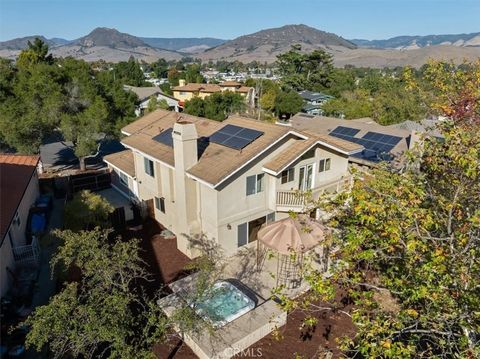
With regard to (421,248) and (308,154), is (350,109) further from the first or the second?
(421,248)

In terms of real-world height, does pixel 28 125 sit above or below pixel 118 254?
above

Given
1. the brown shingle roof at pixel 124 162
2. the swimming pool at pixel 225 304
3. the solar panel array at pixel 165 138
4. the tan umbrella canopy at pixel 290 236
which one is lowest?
the swimming pool at pixel 225 304

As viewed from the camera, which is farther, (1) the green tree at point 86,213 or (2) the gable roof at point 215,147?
(1) the green tree at point 86,213

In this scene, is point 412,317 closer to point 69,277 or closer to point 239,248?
point 239,248

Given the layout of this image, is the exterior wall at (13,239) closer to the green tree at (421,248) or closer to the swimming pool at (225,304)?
the swimming pool at (225,304)

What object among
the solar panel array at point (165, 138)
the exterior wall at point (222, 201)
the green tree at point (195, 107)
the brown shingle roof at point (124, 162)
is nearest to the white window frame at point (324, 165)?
the exterior wall at point (222, 201)

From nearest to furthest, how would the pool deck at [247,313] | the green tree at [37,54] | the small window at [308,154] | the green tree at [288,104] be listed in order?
the pool deck at [247,313] → the small window at [308,154] → the green tree at [37,54] → the green tree at [288,104]

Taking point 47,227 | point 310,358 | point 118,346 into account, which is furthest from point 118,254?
point 47,227
